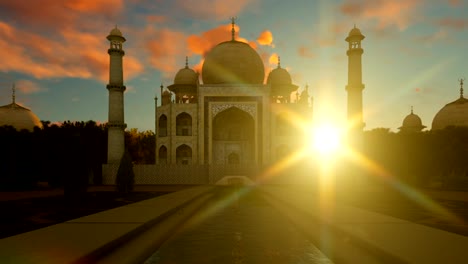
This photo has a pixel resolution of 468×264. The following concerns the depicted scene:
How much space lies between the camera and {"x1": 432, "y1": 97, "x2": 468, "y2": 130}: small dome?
172 feet

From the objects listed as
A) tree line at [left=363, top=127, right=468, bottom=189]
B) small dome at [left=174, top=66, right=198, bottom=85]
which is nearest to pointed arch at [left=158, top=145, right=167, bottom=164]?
small dome at [left=174, top=66, right=198, bottom=85]

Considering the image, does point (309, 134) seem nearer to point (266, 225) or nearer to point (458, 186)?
point (458, 186)

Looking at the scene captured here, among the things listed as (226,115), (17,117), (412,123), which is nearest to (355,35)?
(226,115)

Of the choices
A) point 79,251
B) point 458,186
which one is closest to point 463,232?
point 79,251

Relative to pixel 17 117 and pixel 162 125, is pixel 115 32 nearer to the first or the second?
pixel 162 125

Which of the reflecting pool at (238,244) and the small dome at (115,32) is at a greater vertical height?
the small dome at (115,32)

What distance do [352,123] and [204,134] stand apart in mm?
14310

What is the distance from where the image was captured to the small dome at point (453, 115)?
52469mm

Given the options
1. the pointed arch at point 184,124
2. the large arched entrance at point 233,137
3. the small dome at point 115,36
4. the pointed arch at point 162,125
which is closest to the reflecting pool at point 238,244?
the small dome at point 115,36

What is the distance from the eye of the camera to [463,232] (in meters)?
9.65

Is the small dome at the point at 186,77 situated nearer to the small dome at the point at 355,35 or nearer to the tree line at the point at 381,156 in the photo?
the tree line at the point at 381,156

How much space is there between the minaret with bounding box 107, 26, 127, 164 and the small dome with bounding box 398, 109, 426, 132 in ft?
137

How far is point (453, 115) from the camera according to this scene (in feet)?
175

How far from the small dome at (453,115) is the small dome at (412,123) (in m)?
4.18
